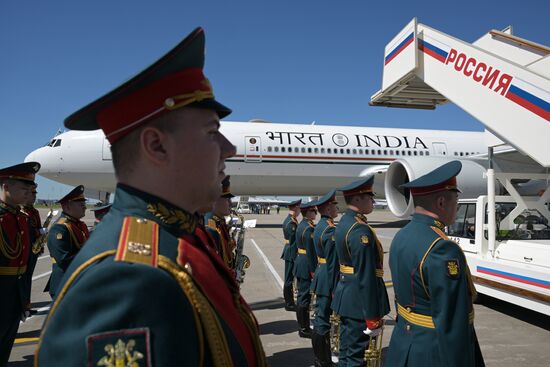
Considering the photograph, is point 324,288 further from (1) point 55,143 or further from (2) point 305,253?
(1) point 55,143

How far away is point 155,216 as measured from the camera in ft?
3.32

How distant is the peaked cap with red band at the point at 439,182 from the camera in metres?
2.57

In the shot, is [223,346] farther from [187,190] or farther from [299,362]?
[299,362]

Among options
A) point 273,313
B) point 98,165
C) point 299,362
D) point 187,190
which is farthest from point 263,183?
point 187,190

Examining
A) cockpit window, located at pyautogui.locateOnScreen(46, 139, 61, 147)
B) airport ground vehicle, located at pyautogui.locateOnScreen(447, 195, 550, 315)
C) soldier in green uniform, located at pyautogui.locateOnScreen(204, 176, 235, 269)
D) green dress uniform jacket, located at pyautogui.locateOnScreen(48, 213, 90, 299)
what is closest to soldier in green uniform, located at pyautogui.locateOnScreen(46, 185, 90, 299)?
green dress uniform jacket, located at pyautogui.locateOnScreen(48, 213, 90, 299)

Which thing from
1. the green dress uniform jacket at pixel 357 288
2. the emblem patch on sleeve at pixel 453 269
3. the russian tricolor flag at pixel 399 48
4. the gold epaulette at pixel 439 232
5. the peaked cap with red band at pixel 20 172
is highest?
the russian tricolor flag at pixel 399 48

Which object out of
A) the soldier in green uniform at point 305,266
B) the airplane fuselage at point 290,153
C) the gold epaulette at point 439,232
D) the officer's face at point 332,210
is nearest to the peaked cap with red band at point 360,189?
the officer's face at point 332,210

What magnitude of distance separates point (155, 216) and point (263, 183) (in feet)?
49.5

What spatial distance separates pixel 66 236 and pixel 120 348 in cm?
415

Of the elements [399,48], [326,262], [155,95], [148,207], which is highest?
[399,48]

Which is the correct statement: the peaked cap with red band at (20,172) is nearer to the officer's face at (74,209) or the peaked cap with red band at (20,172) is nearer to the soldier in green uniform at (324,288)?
the officer's face at (74,209)

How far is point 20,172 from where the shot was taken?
425 cm

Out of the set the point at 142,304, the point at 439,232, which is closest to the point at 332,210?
the point at 439,232

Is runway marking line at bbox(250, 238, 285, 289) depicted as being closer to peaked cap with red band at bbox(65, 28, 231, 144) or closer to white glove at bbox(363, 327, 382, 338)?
white glove at bbox(363, 327, 382, 338)
